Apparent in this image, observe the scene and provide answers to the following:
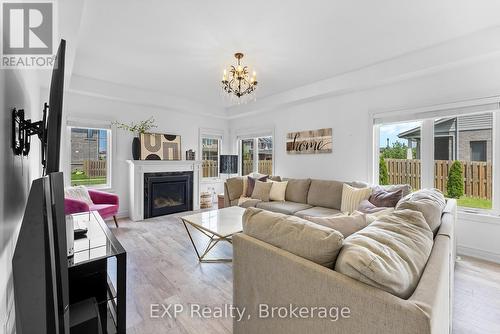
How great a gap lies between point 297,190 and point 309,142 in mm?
1086

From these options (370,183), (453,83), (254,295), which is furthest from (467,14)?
(254,295)

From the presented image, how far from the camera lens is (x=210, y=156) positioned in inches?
250

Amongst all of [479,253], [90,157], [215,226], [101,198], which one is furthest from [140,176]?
[479,253]

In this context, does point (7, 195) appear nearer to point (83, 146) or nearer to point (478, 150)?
point (83, 146)

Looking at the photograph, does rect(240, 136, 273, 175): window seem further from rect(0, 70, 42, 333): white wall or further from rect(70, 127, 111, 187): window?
rect(0, 70, 42, 333): white wall

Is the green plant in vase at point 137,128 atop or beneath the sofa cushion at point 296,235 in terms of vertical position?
atop

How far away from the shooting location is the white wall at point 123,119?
13.9 ft

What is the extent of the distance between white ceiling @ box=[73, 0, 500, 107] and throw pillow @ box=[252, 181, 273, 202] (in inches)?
79.7

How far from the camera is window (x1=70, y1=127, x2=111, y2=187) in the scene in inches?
167

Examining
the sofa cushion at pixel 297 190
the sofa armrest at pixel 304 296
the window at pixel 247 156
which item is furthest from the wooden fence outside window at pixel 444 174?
the window at pixel 247 156

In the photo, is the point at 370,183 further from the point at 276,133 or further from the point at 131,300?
the point at 131,300

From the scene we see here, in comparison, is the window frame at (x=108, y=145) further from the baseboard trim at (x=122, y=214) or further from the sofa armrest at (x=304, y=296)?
the sofa armrest at (x=304, y=296)

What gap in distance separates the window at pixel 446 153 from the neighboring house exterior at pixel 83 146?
5129mm

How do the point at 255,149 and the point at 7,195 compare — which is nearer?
the point at 7,195
